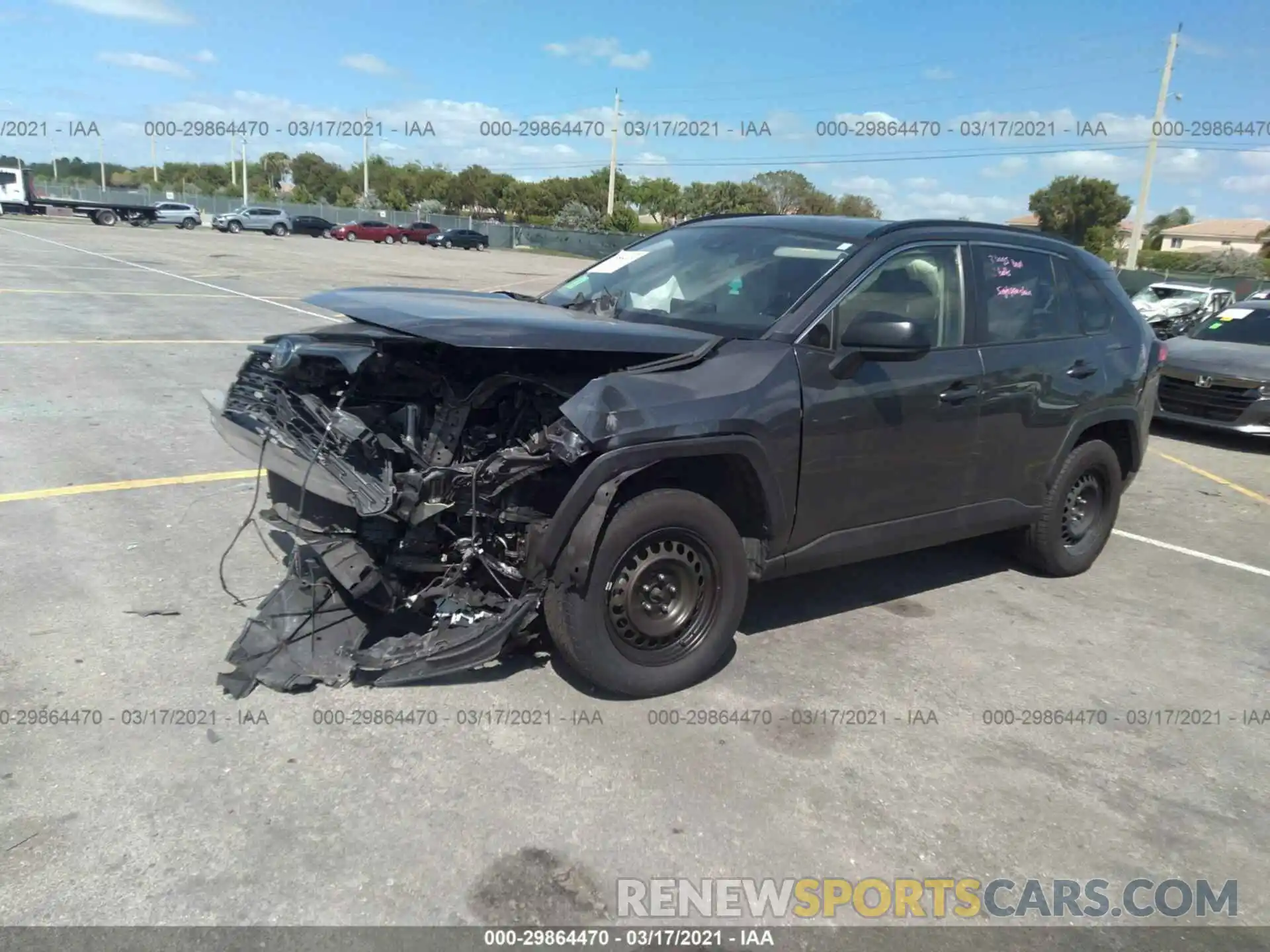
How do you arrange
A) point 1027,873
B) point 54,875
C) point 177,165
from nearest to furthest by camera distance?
point 54,875 → point 1027,873 → point 177,165

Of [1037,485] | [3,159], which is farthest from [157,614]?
[3,159]

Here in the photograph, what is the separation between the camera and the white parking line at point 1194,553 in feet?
20.1

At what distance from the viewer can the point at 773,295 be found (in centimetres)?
427

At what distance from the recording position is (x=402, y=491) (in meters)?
3.45

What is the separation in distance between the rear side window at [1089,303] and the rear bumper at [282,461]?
4.23 meters

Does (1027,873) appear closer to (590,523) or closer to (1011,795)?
(1011,795)

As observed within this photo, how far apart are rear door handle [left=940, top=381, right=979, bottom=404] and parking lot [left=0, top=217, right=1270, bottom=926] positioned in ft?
3.92

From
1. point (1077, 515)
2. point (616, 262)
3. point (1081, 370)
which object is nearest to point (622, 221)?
point (616, 262)

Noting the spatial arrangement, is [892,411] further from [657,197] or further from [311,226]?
[657,197]

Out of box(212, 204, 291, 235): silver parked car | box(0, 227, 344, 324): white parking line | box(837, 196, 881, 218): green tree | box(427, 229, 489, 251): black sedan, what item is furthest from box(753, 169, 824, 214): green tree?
box(0, 227, 344, 324): white parking line

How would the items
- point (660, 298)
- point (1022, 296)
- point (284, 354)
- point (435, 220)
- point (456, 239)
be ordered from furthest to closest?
point (435, 220)
point (456, 239)
point (1022, 296)
point (660, 298)
point (284, 354)

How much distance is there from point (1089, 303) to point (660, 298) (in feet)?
8.76

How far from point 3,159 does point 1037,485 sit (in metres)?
110

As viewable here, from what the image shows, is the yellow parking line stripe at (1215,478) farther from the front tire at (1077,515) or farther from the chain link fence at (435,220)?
the chain link fence at (435,220)
